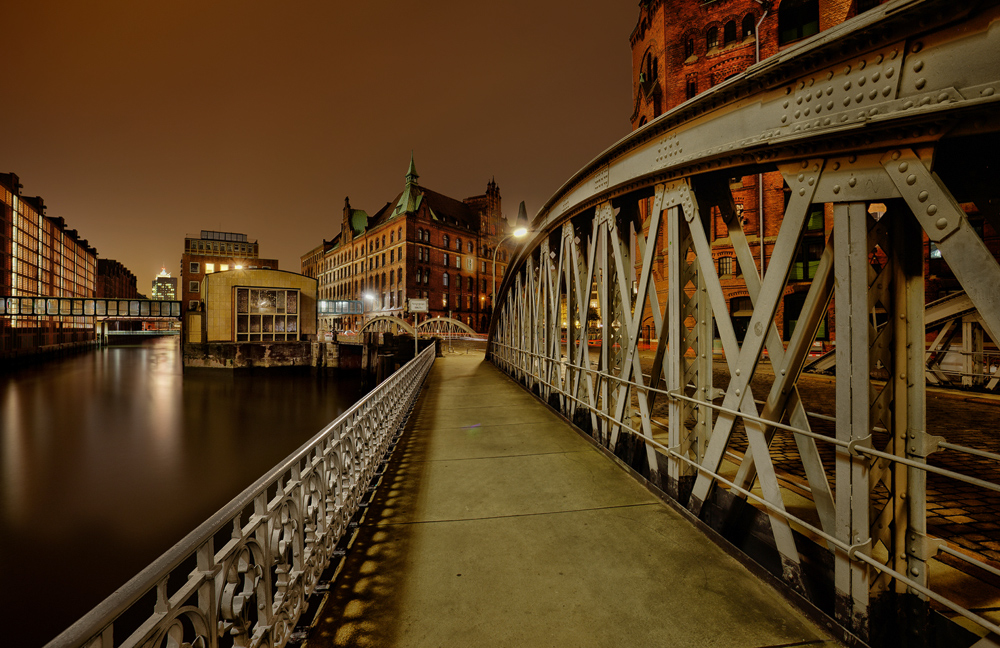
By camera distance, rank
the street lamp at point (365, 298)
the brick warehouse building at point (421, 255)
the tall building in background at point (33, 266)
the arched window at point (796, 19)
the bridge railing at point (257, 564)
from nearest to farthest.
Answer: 1. the bridge railing at point (257, 564)
2. the arched window at point (796, 19)
3. the tall building in background at point (33, 266)
4. the brick warehouse building at point (421, 255)
5. the street lamp at point (365, 298)

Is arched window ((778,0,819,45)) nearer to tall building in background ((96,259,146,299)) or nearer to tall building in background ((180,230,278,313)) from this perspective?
tall building in background ((180,230,278,313))

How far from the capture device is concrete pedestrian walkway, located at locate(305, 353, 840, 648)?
2527 millimetres

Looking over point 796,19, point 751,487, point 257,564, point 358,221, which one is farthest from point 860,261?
point 358,221

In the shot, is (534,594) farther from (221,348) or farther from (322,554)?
(221,348)

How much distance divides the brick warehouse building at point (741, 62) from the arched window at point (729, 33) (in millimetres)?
49

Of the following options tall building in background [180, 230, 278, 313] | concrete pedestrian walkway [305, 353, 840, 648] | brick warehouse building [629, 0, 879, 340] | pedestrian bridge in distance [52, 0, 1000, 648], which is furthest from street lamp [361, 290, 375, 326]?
Result: pedestrian bridge in distance [52, 0, 1000, 648]

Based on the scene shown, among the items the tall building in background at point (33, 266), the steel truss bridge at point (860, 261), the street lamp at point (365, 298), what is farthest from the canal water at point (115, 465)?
the street lamp at point (365, 298)

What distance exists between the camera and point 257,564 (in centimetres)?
238

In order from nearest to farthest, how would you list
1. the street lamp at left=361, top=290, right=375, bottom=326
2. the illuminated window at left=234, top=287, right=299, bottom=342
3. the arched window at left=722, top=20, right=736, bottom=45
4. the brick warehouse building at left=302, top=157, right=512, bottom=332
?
the arched window at left=722, top=20, right=736, bottom=45 < the illuminated window at left=234, top=287, right=299, bottom=342 < the brick warehouse building at left=302, top=157, right=512, bottom=332 < the street lamp at left=361, top=290, right=375, bottom=326

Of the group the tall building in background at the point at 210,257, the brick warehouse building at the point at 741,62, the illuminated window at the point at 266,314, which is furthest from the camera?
the tall building in background at the point at 210,257

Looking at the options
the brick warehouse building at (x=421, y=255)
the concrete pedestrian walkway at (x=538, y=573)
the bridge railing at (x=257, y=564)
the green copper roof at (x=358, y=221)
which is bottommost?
the concrete pedestrian walkway at (x=538, y=573)

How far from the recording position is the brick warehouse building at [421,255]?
55.8m

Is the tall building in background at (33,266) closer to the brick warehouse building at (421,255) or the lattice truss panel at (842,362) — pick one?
the brick warehouse building at (421,255)

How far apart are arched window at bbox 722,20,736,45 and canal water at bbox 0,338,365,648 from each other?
30.5m
